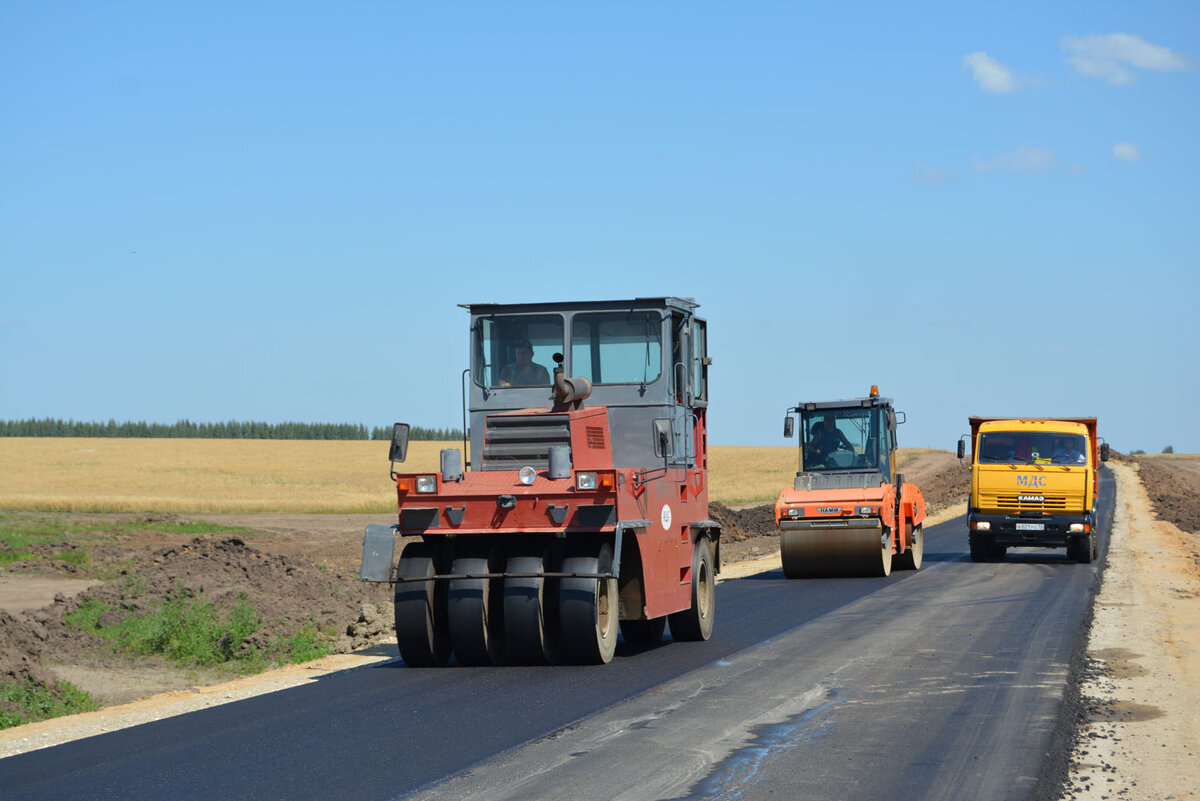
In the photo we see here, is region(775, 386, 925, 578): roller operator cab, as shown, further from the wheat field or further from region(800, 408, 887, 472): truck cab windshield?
the wheat field

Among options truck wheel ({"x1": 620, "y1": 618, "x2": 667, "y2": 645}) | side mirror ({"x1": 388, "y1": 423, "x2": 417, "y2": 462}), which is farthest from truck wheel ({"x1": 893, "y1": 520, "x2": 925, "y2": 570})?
side mirror ({"x1": 388, "y1": 423, "x2": 417, "y2": 462})

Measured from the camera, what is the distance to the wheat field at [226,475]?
166 ft

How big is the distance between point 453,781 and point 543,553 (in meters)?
4.67

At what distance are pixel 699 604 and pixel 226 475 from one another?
193ft

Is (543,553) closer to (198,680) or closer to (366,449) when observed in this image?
(198,680)

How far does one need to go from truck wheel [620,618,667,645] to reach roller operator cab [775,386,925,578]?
7.83 meters

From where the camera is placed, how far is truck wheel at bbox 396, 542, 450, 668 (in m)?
12.1

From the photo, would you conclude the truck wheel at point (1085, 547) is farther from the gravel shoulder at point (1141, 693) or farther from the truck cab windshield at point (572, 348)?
the truck cab windshield at point (572, 348)

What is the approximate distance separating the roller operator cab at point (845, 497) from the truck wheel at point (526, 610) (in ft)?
33.9

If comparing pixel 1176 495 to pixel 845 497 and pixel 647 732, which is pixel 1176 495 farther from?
pixel 647 732

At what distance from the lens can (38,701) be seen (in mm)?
13562

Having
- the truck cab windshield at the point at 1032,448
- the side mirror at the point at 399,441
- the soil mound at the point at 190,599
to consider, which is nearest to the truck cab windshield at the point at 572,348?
the side mirror at the point at 399,441

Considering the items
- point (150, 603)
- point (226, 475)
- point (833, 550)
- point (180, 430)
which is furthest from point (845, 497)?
point (180, 430)

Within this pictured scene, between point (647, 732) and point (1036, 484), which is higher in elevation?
point (1036, 484)
